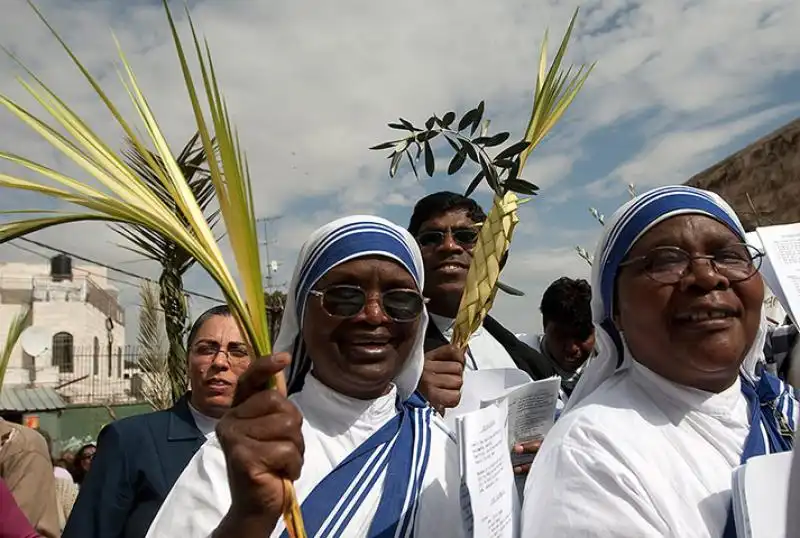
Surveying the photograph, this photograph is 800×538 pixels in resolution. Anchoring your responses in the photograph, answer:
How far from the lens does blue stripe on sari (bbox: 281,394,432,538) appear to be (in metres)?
1.94

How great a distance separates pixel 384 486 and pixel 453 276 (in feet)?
4.58

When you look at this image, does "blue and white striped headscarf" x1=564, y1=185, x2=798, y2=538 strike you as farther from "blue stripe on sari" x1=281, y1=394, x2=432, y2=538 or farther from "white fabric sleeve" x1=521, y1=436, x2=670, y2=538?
"blue stripe on sari" x1=281, y1=394, x2=432, y2=538

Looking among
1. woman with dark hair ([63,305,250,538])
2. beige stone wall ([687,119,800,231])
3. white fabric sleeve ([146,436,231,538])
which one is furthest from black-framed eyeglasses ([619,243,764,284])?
beige stone wall ([687,119,800,231])

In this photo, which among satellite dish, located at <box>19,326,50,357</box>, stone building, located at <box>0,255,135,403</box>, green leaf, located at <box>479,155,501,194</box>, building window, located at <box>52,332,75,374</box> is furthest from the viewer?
building window, located at <box>52,332,75,374</box>

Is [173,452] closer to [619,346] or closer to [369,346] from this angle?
[369,346]

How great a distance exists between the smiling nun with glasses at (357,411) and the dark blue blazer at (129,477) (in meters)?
1.26

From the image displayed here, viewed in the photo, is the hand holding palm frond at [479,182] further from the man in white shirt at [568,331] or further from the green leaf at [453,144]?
the man in white shirt at [568,331]

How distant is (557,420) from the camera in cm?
213

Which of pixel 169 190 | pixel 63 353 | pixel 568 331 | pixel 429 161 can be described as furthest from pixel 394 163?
pixel 63 353

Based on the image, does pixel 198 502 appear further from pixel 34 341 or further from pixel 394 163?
pixel 34 341

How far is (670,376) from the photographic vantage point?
1975 mm

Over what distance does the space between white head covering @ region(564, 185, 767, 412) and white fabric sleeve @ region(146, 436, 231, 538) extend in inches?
38.2

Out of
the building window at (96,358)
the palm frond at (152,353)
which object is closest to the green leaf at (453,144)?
the palm frond at (152,353)

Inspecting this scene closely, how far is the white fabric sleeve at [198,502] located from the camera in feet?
6.02
